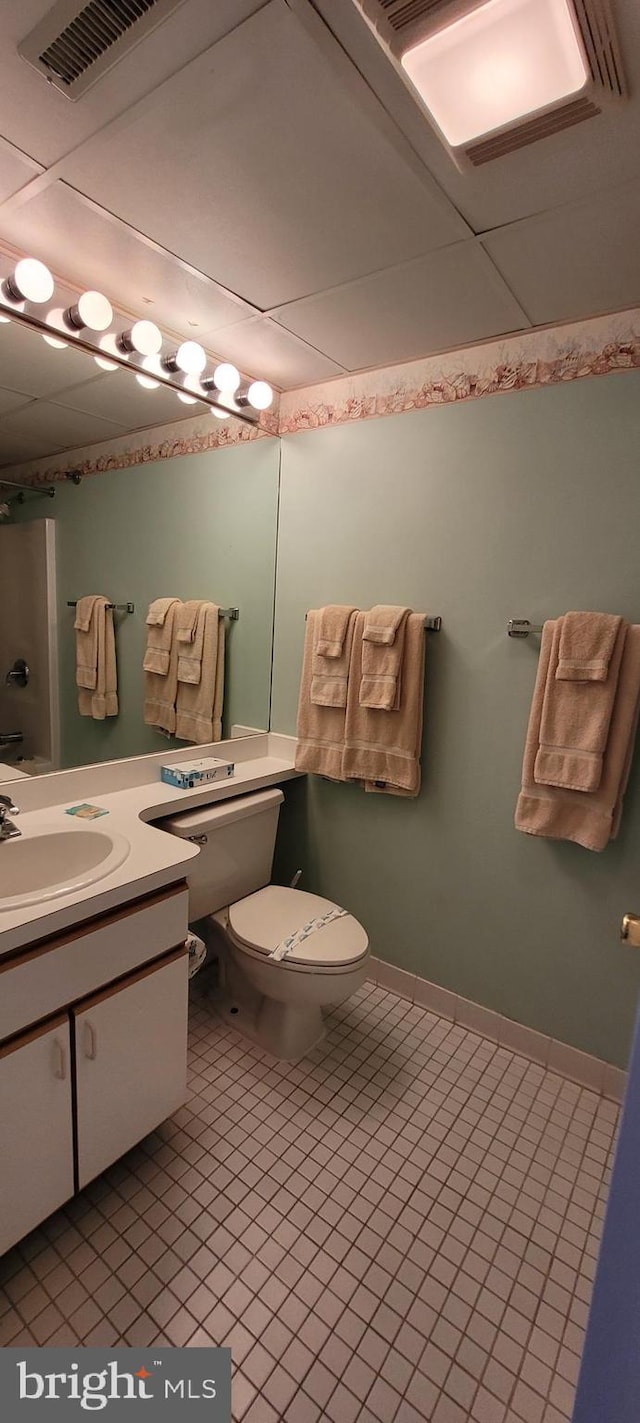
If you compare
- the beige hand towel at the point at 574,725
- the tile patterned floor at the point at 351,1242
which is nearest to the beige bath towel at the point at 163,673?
the tile patterned floor at the point at 351,1242

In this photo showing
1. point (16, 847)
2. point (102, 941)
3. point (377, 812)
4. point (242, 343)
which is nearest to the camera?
point (102, 941)

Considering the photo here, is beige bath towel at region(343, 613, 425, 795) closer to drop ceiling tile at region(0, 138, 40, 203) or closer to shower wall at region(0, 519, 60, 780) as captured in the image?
shower wall at region(0, 519, 60, 780)

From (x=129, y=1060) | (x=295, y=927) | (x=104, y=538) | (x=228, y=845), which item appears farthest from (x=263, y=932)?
(x=104, y=538)

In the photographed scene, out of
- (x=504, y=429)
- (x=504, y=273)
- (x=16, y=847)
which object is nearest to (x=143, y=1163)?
(x=16, y=847)

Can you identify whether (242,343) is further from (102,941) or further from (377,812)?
(102,941)

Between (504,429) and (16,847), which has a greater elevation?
(504,429)

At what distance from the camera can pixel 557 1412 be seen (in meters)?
0.98

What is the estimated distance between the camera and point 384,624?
1.81 meters

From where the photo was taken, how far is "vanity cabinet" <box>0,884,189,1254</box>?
102 cm

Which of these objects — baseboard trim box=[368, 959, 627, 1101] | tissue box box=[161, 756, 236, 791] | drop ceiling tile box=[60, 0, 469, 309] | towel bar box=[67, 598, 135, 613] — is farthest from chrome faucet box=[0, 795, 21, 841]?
baseboard trim box=[368, 959, 627, 1101]

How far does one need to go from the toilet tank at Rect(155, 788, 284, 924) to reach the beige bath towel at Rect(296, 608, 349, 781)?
→ 0.18 meters

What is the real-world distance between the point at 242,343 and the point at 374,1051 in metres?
2.24

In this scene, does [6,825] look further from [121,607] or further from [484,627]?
[484,627]

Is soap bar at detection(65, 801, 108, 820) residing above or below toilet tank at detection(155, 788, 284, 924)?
above
